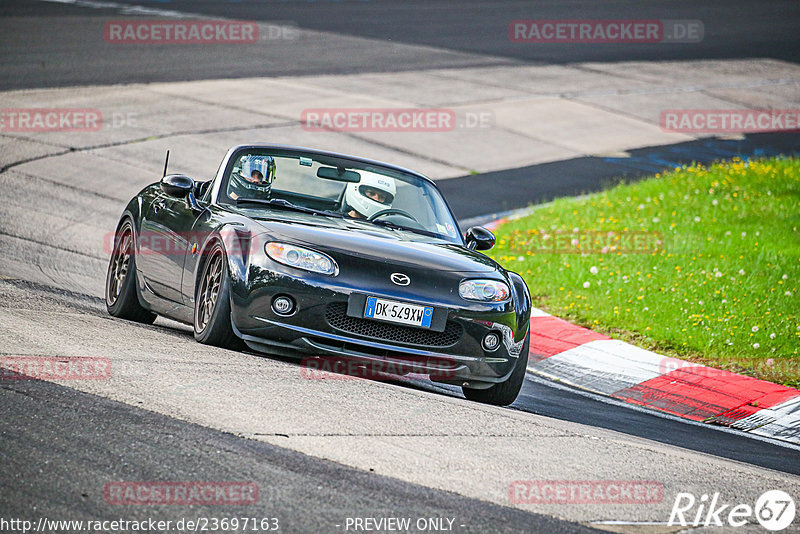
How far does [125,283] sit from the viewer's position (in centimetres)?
870

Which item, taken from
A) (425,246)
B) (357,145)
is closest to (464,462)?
(425,246)

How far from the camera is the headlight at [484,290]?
711 cm

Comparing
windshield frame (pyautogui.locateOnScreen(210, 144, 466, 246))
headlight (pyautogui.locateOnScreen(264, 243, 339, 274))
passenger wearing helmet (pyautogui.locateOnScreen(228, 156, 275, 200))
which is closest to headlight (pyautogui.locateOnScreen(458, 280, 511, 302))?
headlight (pyautogui.locateOnScreen(264, 243, 339, 274))

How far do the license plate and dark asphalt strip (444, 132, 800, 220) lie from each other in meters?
8.59

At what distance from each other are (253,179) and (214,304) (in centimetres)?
132

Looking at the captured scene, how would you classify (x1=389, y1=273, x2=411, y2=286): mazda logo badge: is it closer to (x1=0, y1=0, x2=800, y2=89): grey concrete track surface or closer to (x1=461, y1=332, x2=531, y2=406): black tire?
(x1=461, y1=332, x2=531, y2=406): black tire

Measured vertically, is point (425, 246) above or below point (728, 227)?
above

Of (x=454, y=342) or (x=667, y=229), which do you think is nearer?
(x=454, y=342)

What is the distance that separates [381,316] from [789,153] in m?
17.0

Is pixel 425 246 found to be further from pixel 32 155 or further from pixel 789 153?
pixel 789 153

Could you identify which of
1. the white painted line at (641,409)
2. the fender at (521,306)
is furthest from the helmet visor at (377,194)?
the white painted line at (641,409)

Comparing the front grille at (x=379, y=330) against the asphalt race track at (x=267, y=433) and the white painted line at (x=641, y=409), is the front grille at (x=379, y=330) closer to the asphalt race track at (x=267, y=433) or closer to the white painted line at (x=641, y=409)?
the asphalt race track at (x=267, y=433)

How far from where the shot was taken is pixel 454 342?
7031 mm

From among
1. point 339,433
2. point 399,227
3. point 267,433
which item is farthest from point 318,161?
point 267,433
